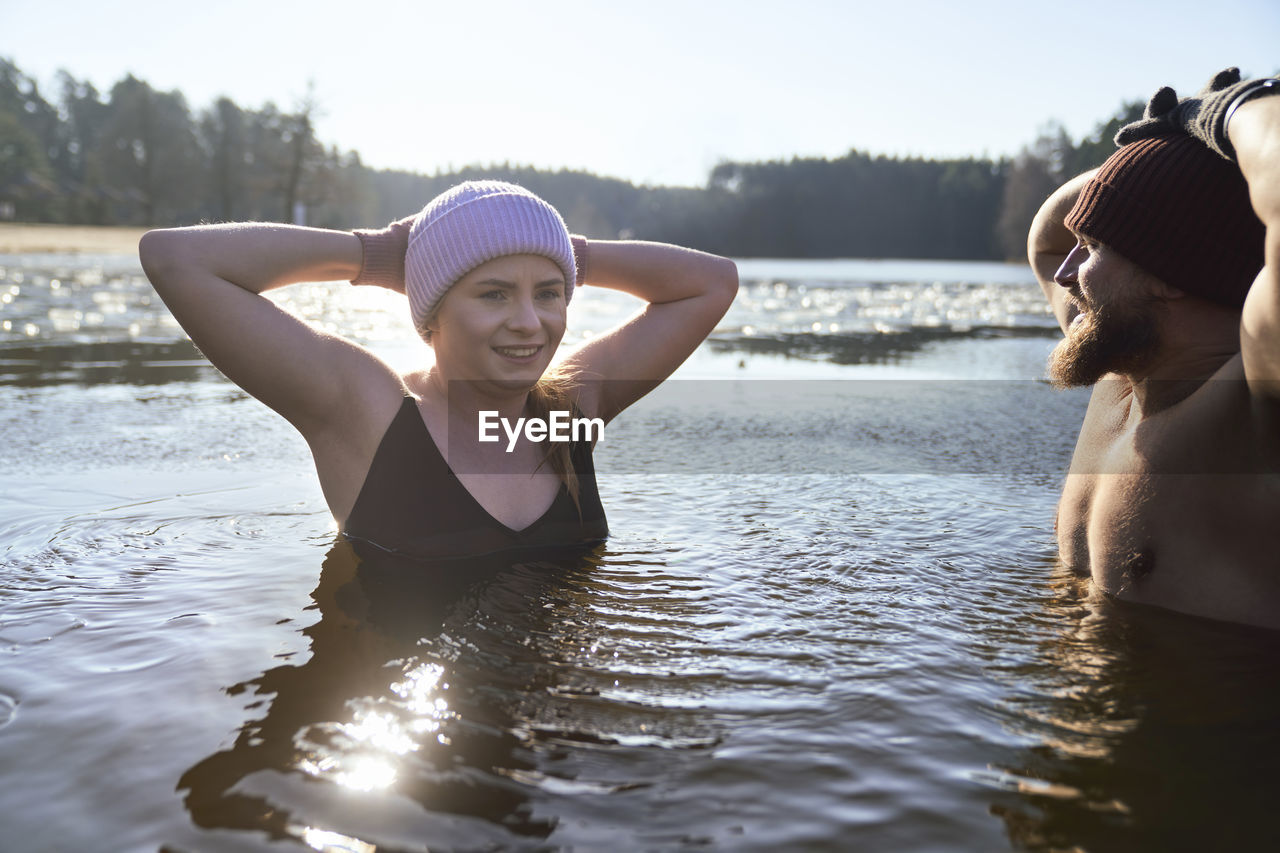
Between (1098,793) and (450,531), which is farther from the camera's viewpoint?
(450,531)

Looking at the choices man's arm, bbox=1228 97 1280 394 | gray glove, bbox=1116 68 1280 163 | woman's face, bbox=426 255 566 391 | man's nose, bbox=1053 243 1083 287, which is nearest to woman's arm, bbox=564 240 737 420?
woman's face, bbox=426 255 566 391

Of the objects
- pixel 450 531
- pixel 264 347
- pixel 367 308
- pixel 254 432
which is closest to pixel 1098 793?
pixel 450 531

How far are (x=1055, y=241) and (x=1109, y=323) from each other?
101 cm

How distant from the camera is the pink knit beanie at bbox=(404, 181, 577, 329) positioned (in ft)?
9.14

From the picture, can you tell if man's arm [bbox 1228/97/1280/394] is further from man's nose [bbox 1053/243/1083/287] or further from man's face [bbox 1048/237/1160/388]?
man's nose [bbox 1053/243/1083/287]

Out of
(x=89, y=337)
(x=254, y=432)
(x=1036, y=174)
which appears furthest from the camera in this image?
(x=1036, y=174)

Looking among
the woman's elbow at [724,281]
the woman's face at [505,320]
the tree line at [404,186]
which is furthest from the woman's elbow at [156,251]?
the tree line at [404,186]

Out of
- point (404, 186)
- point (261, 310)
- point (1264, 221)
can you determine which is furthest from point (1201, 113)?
point (404, 186)

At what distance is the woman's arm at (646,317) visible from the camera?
133 inches

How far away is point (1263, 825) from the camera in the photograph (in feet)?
5.33

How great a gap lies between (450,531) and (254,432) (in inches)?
116

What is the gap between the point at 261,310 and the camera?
2.72m

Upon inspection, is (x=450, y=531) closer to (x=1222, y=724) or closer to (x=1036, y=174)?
(x=1222, y=724)

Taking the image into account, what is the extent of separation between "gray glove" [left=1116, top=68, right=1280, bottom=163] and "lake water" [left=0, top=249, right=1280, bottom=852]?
1.36m
